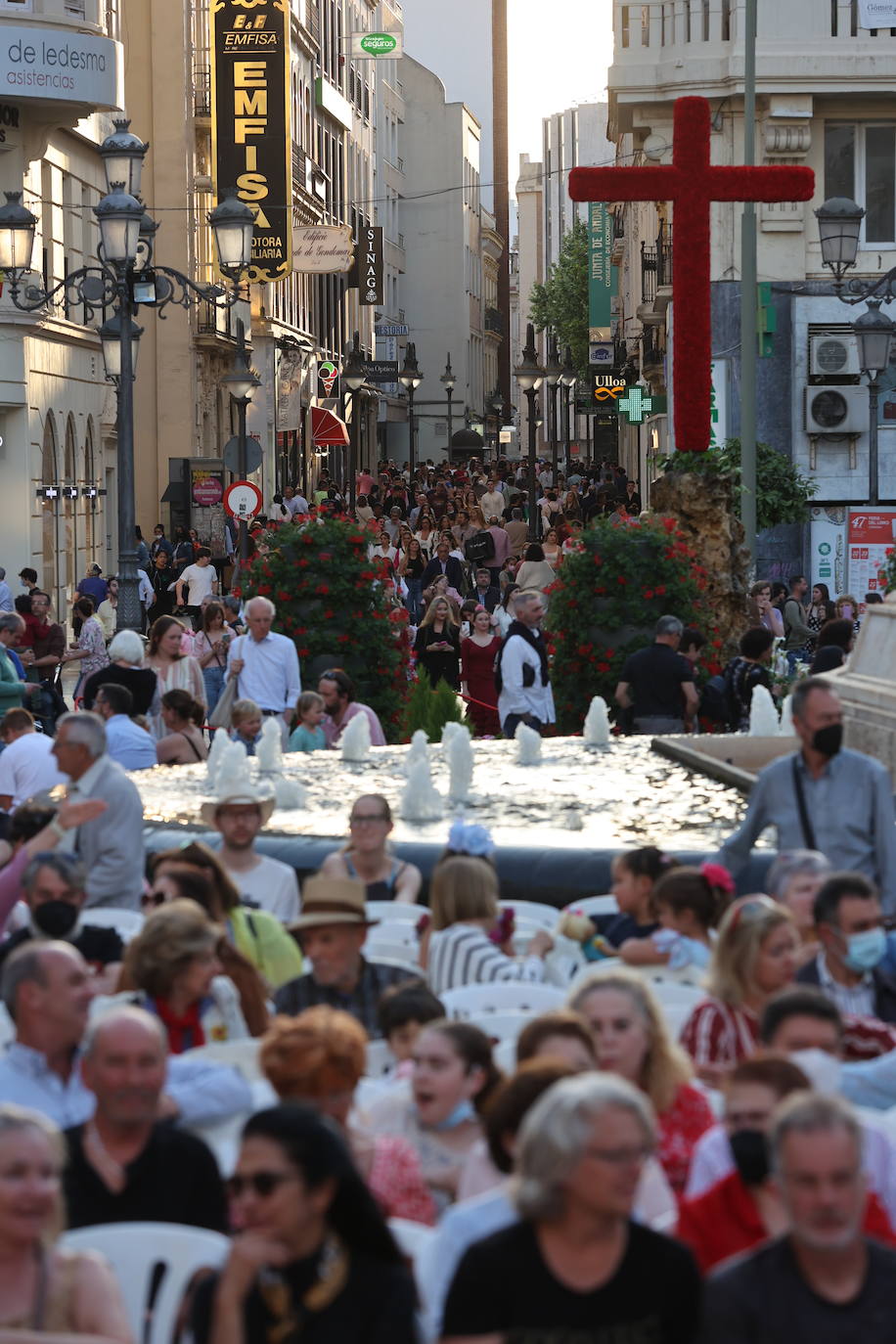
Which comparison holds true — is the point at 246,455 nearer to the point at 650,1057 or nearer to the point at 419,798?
the point at 419,798

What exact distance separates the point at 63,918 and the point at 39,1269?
3316mm

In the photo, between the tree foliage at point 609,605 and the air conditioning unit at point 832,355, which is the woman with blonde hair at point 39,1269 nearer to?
the tree foliage at point 609,605

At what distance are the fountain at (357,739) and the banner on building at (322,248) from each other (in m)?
39.6

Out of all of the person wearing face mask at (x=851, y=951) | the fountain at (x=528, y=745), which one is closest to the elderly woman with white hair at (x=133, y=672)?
the fountain at (x=528, y=745)

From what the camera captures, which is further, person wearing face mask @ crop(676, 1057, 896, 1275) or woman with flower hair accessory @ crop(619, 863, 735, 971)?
woman with flower hair accessory @ crop(619, 863, 735, 971)

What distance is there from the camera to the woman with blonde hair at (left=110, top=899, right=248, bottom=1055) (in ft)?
21.7

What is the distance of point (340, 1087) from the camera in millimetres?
5605

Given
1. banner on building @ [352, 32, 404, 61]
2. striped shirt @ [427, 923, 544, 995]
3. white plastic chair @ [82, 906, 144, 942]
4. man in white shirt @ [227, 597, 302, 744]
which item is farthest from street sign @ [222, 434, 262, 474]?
banner on building @ [352, 32, 404, 61]

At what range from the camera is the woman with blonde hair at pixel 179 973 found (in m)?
6.62

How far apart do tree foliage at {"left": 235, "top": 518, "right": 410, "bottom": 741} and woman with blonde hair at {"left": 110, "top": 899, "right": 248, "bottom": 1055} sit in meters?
11.3

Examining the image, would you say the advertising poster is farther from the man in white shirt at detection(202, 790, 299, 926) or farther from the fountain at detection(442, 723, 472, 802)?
the man in white shirt at detection(202, 790, 299, 926)

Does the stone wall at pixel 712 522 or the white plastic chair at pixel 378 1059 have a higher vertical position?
the stone wall at pixel 712 522

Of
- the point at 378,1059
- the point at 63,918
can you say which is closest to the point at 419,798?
the point at 63,918

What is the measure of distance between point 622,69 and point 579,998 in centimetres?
2787
